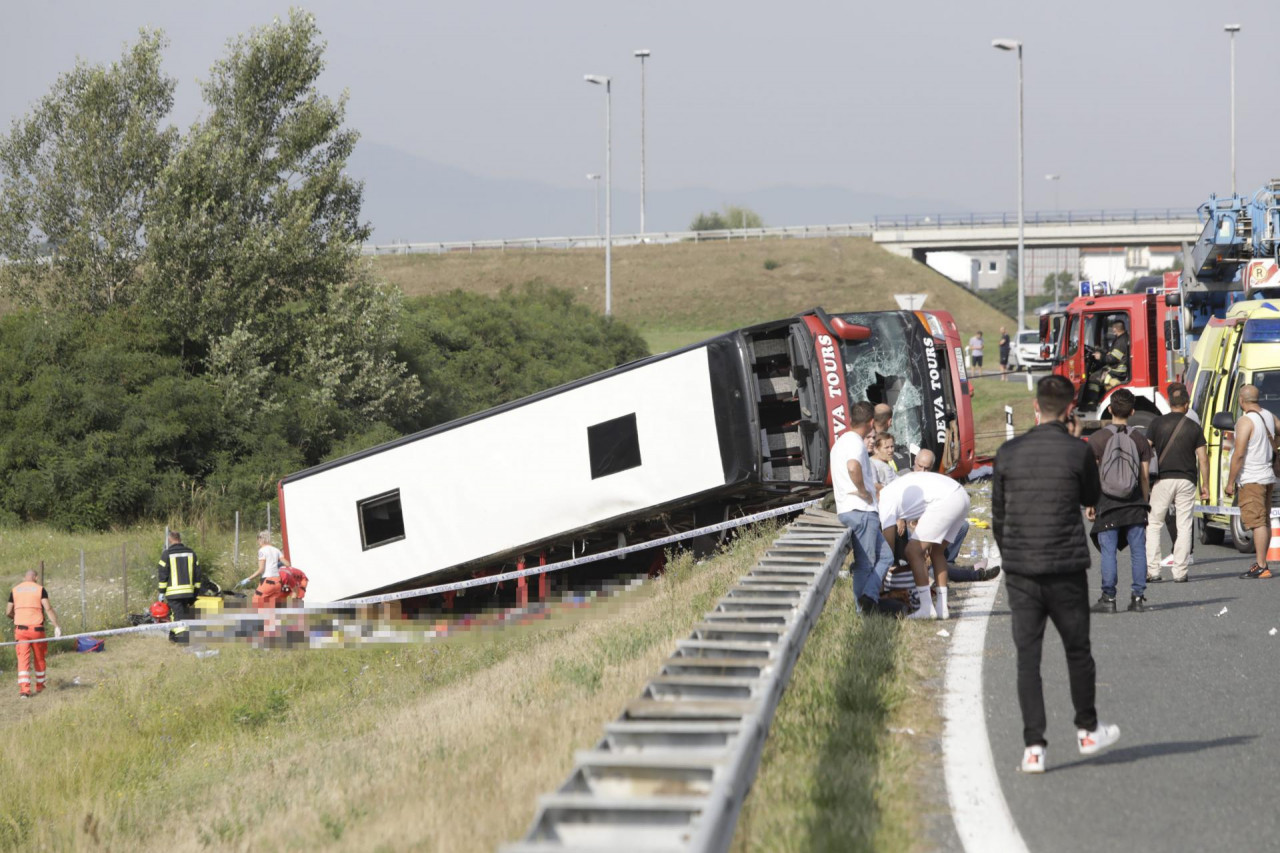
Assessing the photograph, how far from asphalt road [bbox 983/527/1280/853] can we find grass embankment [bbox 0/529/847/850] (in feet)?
6.77

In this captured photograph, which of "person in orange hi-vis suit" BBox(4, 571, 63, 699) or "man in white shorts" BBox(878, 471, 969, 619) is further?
"person in orange hi-vis suit" BBox(4, 571, 63, 699)

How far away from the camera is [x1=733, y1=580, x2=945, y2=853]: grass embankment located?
498cm

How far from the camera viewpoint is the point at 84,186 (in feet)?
103

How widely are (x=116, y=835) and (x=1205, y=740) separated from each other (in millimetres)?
6456

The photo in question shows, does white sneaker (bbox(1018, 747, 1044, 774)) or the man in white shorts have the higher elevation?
the man in white shorts

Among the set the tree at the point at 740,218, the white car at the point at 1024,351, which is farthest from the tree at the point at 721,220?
the white car at the point at 1024,351

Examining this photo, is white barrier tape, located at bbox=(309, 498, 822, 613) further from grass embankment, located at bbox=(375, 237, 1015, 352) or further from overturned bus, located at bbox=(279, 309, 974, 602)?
grass embankment, located at bbox=(375, 237, 1015, 352)

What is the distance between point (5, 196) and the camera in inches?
1222

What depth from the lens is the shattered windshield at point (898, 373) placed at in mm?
16359

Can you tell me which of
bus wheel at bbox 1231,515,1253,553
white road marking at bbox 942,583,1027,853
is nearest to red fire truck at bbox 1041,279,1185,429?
bus wheel at bbox 1231,515,1253,553

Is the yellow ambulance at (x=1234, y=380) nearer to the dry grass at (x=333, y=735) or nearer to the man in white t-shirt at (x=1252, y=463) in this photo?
the man in white t-shirt at (x=1252, y=463)

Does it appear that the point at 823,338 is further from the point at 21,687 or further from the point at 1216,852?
the point at 1216,852

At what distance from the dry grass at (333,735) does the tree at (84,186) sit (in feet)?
54.1

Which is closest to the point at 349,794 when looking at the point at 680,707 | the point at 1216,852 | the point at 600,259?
the point at 680,707
